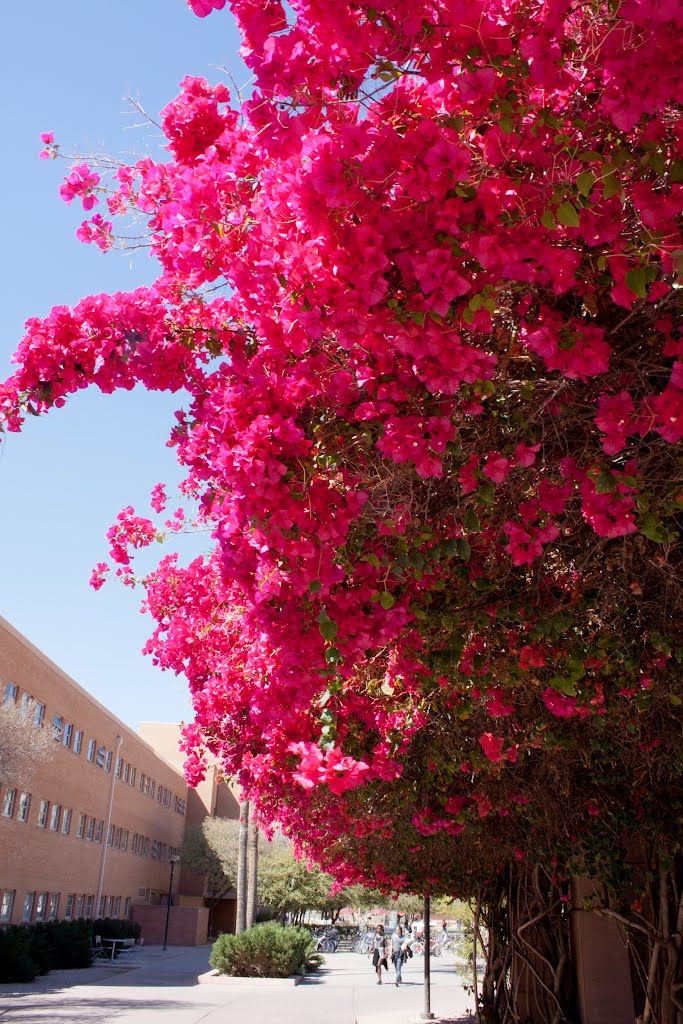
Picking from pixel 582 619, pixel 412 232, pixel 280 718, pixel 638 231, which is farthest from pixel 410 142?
pixel 280 718

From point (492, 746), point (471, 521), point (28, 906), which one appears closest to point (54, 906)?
point (28, 906)

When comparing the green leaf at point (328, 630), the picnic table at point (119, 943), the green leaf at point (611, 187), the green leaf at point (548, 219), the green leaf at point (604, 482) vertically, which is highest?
the green leaf at point (611, 187)

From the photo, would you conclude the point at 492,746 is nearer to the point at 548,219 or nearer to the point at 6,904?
the point at 548,219

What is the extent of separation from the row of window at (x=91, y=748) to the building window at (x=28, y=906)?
4.90 m

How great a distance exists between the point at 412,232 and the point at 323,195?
0.31 metres

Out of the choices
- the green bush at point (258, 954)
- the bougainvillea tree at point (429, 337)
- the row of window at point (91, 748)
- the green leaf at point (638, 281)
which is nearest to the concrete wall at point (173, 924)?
the row of window at point (91, 748)

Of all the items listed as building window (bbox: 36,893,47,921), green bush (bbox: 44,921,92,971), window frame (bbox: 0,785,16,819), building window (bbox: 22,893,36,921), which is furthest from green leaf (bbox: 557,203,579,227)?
building window (bbox: 36,893,47,921)

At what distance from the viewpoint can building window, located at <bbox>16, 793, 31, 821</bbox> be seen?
26.5 metres

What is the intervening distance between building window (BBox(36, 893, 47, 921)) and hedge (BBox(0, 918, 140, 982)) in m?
0.55

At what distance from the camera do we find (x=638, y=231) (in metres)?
2.74

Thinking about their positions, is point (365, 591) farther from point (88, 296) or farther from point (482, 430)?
point (88, 296)

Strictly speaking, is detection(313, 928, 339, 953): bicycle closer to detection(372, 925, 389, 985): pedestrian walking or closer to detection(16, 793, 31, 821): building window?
detection(372, 925, 389, 985): pedestrian walking

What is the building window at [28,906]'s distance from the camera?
2695 cm

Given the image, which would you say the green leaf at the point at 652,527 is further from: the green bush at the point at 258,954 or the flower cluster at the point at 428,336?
the green bush at the point at 258,954
